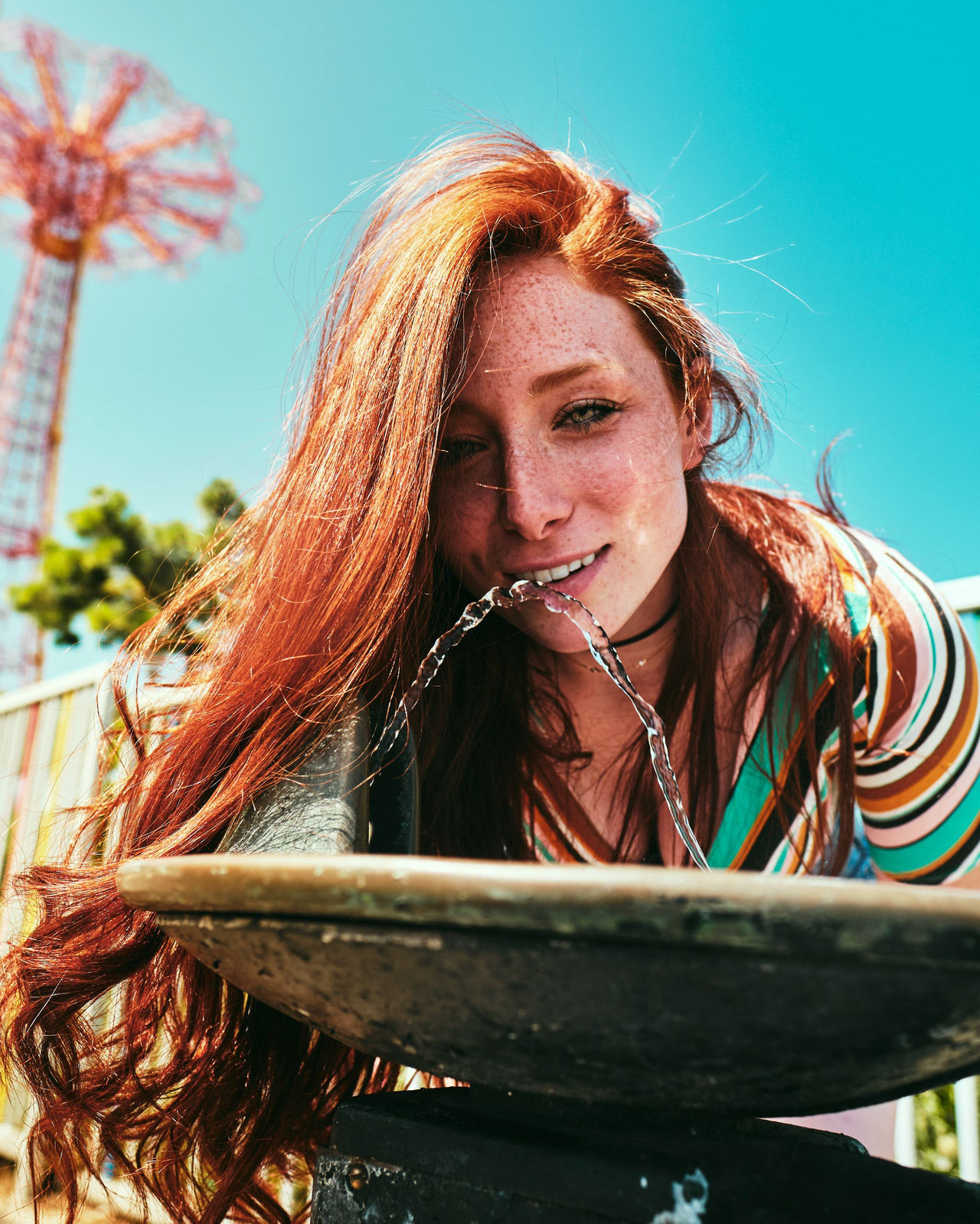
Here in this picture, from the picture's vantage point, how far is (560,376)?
4.24ft

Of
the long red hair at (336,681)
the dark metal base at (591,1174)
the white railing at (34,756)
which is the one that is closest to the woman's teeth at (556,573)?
the long red hair at (336,681)

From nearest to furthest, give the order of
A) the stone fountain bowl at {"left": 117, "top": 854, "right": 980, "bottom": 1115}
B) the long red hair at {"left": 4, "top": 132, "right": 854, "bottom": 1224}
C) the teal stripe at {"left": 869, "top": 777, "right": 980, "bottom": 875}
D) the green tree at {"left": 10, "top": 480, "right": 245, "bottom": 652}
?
the stone fountain bowl at {"left": 117, "top": 854, "right": 980, "bottom": 1115} < the long red hair at {"left": 4, "top": 132, "right": 854, "bottom": 1224} < the teal stripe at {"left": 869, "top": 777, "right": 980, "bottom": 875} < the green tree at {"left": 10, "top": 480, "right": 245, "bottom": 652}

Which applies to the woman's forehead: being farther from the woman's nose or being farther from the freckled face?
the woman's nose

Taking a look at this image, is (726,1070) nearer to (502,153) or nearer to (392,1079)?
(392,1079)

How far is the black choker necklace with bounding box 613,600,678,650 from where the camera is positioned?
5.42ft

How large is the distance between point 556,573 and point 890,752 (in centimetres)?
64

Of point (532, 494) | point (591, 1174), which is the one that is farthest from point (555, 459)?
point (591, 1174)

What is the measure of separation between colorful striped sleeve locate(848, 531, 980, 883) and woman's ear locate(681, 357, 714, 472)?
40 cm

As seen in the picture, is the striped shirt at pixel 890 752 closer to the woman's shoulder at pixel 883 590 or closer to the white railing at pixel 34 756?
the woman's shoulder at pixel 883 590

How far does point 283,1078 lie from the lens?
1.08 m

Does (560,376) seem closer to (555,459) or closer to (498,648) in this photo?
(555,459)

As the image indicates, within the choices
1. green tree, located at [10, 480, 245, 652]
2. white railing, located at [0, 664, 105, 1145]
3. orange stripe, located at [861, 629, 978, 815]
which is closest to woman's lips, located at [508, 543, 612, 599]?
orange stripe, located at [861, 629, 978, 815]

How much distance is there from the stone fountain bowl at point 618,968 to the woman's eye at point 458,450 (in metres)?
0.85

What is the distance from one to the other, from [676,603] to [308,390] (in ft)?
2.45
